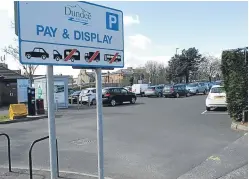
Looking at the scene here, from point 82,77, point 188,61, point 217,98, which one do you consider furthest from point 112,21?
point 82,77

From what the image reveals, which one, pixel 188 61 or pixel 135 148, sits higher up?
pixel 188 61

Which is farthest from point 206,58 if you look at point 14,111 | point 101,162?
point 101,162

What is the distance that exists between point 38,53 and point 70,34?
0.54 metres

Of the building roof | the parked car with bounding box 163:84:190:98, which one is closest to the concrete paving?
the building roof

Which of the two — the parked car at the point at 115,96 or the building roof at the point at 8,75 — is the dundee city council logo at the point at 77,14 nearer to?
the parked car at the point at 115,96

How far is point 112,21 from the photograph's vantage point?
13.4ft

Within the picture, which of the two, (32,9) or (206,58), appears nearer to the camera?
(32,9)

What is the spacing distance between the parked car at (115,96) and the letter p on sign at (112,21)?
20.9m

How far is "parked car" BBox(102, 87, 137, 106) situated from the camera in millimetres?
25016

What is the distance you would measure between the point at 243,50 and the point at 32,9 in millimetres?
9247

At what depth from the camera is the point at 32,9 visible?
10.3 ft

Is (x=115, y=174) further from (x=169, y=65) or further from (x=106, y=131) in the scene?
(x=169, y=65)

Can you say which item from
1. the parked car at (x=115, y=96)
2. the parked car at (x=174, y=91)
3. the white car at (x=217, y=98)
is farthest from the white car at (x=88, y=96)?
the white car at (x=217, y=98)

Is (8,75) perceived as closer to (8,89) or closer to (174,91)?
(8,89)
